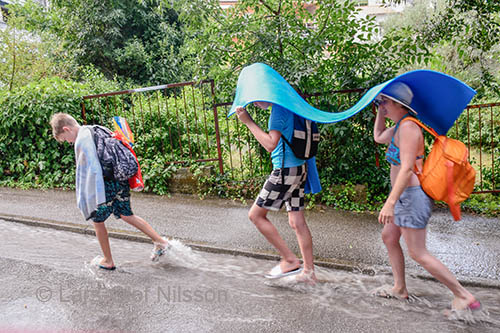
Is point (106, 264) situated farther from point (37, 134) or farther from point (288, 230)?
point (37, 134)

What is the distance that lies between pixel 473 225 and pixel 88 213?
15.8 feet

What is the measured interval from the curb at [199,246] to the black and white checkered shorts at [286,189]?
0.97 metres

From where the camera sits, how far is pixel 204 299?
3.41 meters

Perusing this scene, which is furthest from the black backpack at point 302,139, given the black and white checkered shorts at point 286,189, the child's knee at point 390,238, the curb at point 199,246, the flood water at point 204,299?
the curb at point 199,246

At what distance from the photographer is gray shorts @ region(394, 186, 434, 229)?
111 inches

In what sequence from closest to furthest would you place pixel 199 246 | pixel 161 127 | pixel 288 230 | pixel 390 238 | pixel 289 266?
pixel 390 238 < pixel 289 266 < pixel 199 246 < pixel 288 230 < pixel 161 127

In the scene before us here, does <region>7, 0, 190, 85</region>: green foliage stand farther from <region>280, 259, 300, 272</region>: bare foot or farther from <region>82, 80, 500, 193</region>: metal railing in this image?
<region>280, 259, 300, 272</region>: bare foot

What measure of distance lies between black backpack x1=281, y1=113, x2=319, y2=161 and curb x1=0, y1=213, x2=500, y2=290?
54.3 inches

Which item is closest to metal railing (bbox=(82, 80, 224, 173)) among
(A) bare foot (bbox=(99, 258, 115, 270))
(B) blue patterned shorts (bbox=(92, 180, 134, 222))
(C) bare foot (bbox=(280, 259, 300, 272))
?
(B) blue patterned shorts (bbox=(92, 180, 134, 222))

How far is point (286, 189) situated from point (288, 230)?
176 centimetres

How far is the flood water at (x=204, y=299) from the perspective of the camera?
298cm

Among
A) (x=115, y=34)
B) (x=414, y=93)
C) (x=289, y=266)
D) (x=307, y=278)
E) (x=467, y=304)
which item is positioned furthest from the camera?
(x=115, y=34)

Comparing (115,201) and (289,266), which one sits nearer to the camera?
(289,266)

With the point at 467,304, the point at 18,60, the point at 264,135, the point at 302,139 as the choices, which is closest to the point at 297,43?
the point at 302,139
